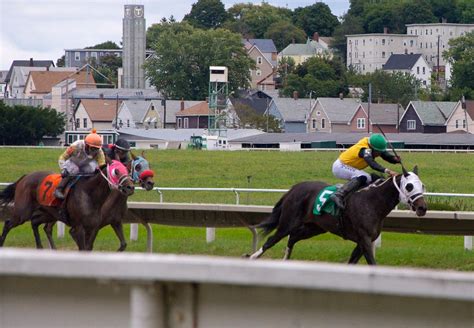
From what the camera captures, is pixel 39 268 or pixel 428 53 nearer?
pixel 39 268

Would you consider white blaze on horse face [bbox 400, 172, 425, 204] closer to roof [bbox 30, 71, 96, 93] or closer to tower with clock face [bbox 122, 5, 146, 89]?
tower with clock face [bbox 122, 5, 146, 89]

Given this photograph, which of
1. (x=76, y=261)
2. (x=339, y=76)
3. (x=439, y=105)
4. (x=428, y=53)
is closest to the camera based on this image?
(x=76, y=261)

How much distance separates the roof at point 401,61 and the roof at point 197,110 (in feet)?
158

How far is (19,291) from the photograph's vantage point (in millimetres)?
4219

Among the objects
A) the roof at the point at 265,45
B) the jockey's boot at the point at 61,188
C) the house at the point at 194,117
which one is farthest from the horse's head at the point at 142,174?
the roof at the point at 265,45

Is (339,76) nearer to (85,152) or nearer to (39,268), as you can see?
(85,152)

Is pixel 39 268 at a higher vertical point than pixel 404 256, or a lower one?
higher

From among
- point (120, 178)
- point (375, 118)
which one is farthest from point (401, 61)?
point (120, 178)

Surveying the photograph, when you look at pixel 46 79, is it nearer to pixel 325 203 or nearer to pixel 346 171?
pixel 346 171

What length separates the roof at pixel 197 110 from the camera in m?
112

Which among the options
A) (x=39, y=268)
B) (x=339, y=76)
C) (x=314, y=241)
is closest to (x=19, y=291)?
(x=39, y=268)

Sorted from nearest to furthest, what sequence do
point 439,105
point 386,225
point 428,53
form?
point 386,225
point 439,105
point 428,53

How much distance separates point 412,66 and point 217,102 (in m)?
59.9

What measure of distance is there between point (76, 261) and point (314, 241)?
13062 millimetres
